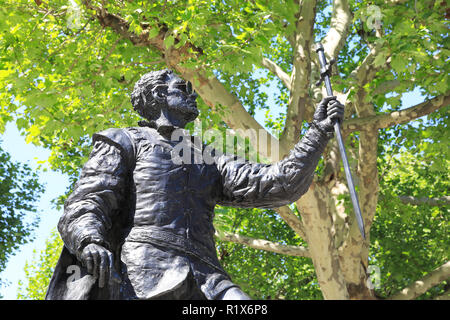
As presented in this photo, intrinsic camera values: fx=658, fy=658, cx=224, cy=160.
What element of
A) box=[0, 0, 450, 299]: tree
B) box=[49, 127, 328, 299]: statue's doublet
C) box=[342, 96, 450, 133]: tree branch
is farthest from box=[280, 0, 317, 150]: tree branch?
box=[49, 127, 328, 299]: statue's doublet

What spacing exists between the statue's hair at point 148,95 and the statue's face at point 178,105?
2.5 inches

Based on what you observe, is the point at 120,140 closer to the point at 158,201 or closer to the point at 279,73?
the point at 158,201

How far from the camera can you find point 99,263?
3018 millimetres

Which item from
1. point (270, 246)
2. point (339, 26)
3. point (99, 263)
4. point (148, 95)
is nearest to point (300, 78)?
point (339, 26)

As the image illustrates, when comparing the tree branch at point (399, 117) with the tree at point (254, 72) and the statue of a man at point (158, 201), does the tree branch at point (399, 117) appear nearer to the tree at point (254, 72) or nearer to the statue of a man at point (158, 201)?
the tree at point (254, 72)

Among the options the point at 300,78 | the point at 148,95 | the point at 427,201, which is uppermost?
the point at 300,78

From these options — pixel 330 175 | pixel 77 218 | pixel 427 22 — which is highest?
pixel 427 22

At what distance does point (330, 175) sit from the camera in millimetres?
10461

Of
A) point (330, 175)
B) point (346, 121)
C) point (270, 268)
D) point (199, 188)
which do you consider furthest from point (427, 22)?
point (270, 268)

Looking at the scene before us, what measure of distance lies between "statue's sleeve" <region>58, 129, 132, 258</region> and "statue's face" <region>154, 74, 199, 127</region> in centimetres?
32

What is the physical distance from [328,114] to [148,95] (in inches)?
43.2

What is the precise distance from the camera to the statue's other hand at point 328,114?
3.45 meters
